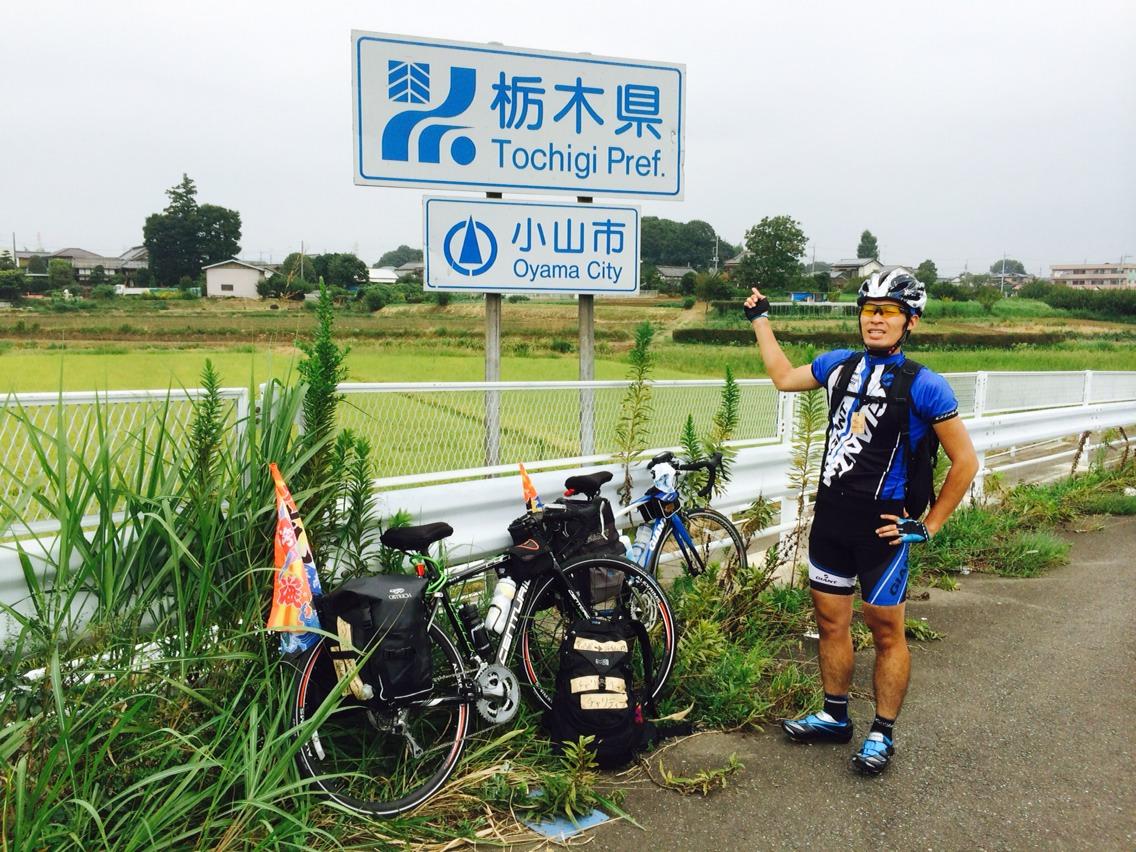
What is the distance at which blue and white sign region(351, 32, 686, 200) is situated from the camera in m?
5.05

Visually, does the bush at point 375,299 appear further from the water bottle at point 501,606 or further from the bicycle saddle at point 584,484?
the water bottle at point 501,606

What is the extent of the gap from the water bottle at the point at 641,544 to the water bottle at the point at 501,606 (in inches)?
49.3

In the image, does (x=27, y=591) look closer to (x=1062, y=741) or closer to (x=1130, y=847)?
(x=1130, y=847)

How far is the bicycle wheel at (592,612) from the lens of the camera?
3.98 meters

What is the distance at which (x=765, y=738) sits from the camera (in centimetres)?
391

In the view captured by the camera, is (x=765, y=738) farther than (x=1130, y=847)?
Yes

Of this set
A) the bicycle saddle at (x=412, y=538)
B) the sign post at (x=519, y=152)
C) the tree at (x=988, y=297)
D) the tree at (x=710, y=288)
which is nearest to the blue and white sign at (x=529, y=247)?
the sign post at (x=519, y=152)

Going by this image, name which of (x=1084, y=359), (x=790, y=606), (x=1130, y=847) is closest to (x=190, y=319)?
(x=790, y=606)

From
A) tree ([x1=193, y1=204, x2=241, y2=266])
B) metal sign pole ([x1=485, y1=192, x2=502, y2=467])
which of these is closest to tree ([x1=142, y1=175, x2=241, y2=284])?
tree ([x1=193, y1=204, x2=241, y2=266])

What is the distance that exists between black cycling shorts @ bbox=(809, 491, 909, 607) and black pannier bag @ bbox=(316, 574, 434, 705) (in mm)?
1769

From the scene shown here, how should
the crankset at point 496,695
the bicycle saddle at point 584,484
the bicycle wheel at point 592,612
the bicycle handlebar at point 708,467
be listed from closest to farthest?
1. the crankset at point 496,695
2. the bicycle wheel at point 592,612
3. the bicycle saddle at point 584,484
4. the bicycle handlebar at point 708,467

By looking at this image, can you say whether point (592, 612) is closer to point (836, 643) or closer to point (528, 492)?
point (528, 492)

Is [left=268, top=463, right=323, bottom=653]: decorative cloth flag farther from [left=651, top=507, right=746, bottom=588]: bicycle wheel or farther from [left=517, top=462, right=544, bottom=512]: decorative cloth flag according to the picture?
[left=651, top=507, right=746, bottom=588]: bicycle wheel

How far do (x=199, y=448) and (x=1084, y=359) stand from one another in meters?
36.7
